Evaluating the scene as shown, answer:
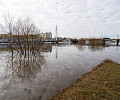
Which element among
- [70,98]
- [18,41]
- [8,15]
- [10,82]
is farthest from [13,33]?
[70,98]

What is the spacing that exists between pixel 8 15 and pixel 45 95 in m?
17.4

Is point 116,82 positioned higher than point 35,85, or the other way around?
point 116,82

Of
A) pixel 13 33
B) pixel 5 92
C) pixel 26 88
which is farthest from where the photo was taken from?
pixel 13 33

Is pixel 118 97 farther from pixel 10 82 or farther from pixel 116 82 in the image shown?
pixel 10 82

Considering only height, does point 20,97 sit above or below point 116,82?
below

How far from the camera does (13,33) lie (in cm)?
1714

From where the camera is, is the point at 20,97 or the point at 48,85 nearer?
the point at 20,97

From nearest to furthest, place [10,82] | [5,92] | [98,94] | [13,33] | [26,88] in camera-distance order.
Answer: [98,94] < [5,92] < [26,88] < [10,82] < [13,33]

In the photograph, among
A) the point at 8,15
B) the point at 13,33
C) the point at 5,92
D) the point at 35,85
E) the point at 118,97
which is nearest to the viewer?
the point at 118,97

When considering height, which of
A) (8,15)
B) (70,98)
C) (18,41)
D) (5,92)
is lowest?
(5,92)

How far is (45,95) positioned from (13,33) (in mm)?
17618

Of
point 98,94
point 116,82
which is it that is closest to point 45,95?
point 98,94

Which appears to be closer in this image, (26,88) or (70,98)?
(70,98)

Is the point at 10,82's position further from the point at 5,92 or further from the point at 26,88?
the point at 26,88
